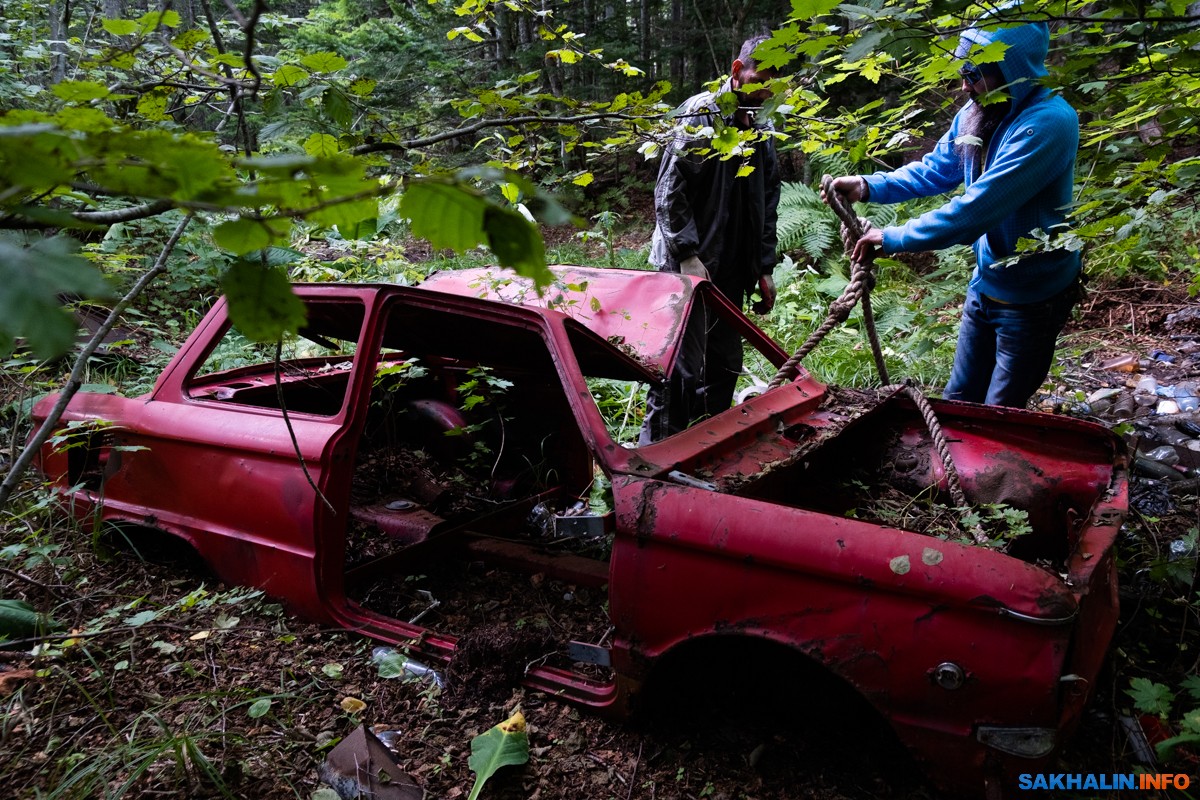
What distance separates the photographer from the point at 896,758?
7.88 ft

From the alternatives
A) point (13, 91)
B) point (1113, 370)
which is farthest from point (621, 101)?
point (1113, 370)

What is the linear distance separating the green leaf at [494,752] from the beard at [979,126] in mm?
3054

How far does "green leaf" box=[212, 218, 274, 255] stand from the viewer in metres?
1.16

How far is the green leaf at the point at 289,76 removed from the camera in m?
2.21

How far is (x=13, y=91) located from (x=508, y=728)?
537 cm

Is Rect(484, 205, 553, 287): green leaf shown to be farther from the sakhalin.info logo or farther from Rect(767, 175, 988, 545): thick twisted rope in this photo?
Rect(767, 175, 988, 545): thick twisted rope

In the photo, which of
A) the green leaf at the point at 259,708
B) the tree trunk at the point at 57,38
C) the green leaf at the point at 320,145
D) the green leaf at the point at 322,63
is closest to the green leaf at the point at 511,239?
the green leaf at the point at 320,145

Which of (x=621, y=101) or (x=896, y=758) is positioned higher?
(x=621, y=101)

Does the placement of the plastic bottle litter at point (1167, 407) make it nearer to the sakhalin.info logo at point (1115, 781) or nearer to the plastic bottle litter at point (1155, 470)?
the plastic bottle litter at point (1155, 470)

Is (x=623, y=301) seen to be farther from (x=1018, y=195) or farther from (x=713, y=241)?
(x=1018, y=195)

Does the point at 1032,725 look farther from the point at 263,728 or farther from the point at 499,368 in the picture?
the point at 499,368

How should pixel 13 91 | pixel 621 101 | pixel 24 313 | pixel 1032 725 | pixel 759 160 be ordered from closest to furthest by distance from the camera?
1. pixel 24 313
2. pixel 1032 725
3. pixel 621 101
4. pixel 759 160
5. pixel 13 91

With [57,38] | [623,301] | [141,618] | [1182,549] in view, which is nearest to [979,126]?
[623,301]

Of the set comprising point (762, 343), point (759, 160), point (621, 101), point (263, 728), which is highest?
point (621, 101)
